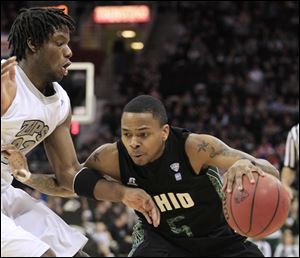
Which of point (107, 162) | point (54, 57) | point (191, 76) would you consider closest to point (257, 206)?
point (107, 162)

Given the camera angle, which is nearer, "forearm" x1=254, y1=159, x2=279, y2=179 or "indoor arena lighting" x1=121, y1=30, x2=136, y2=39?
"forearm" x1=254, y1=159, x2=279, y2=179

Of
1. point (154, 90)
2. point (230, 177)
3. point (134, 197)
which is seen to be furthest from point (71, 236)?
point (154, 90)

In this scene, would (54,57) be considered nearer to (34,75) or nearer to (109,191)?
(34,75)

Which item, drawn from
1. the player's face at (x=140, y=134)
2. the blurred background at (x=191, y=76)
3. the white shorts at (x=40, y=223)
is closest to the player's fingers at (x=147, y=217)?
the player's face at (x=140, y=134)

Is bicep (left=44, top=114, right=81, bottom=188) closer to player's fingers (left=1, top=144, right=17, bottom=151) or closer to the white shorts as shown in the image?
the white shorts

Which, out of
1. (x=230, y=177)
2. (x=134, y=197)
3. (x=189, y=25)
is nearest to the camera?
(x=230, y=177)

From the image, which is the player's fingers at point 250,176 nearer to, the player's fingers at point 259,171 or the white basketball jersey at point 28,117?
the player's fingers at point 259,171

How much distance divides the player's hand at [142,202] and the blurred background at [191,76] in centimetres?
526

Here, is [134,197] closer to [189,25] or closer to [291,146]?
[291,146]

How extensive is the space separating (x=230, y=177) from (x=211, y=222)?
0.70 m

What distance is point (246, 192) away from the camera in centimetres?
363

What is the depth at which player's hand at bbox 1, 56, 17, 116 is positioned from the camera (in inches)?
143

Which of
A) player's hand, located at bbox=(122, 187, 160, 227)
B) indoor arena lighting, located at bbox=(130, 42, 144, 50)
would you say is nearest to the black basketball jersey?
player's hand, located at bbox=(122, 187, 160, 227)

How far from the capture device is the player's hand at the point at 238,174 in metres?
3.62
